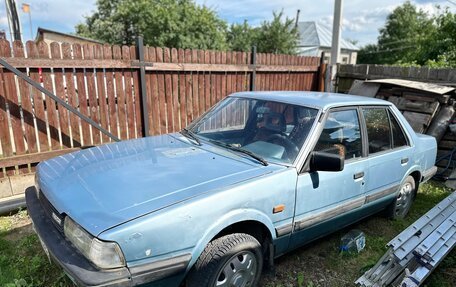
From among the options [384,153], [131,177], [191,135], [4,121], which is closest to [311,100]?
[384,153]

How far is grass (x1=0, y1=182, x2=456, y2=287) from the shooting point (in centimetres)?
279

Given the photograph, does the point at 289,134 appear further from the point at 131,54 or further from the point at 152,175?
the point at 131,54

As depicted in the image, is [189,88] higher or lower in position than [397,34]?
lower

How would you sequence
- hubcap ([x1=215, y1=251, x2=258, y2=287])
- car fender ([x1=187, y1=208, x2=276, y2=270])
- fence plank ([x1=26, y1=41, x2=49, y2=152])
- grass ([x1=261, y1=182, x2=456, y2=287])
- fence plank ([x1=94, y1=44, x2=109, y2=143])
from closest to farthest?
car fender ([x1=187, y1=208, x2=276, y2=270]), hubcap ([x1=215, y1=251, x2=258, y2=287]), grass ([x1=261, y1=182, x2=456, y2=287]), fence plank ([x1=26, y1=41, x2=49, y2=152]), fence plank ([x1=94, y1=44, x2=109, y2=143])

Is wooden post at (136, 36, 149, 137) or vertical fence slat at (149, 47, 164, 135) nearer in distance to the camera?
wooden post at (136, 36, 149, 137)

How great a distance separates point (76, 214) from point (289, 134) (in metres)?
1.87

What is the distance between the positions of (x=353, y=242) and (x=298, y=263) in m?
0.68

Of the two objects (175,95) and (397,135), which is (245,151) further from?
(175,95)

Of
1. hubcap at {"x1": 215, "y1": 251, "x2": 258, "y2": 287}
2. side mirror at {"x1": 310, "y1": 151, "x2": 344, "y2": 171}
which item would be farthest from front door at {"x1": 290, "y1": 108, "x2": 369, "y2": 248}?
hubcap at {"x1": 215, "y1": 251, "x2": 258, "y2": 287}

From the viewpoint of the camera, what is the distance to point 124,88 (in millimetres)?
5168

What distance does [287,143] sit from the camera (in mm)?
2811

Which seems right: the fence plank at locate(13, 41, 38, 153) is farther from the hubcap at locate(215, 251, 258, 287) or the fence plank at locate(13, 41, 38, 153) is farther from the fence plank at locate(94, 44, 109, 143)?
the hubcap at locate(215, 251, 258, 287)

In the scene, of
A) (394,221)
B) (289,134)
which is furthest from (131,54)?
(394,221)

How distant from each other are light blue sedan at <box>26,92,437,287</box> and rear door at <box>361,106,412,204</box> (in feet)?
0.04
